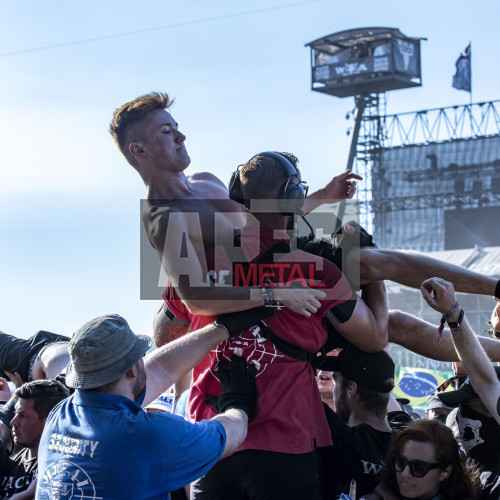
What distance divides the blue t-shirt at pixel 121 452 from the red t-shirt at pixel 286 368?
318 mm

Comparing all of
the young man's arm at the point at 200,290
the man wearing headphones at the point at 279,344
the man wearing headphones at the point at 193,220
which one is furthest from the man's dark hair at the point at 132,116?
the man wearing headphones at the point at 279,344

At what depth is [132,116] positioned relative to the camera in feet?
14.4

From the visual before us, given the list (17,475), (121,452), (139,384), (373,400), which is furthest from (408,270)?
(17,475)

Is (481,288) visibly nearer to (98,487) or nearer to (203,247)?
(203,247)

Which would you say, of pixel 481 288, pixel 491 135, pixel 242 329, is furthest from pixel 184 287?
pixel 491 135

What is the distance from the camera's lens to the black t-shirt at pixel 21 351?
239 inches

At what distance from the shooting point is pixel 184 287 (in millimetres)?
3652

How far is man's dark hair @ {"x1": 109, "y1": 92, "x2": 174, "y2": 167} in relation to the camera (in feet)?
14.3

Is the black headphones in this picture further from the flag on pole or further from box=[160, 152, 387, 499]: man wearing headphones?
the flag on pole

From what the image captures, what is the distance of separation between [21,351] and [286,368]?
3301mm

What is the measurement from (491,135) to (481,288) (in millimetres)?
36694

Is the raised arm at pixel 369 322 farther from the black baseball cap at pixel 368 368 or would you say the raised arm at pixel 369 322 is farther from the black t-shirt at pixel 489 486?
the black t-shirt at pixel 489 486

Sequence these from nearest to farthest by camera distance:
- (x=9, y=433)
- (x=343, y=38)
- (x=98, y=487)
Result: (x=98, y=487)
(x=9, y=433)
(x=343, y=38)

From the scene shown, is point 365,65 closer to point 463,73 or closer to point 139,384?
point 463,73
